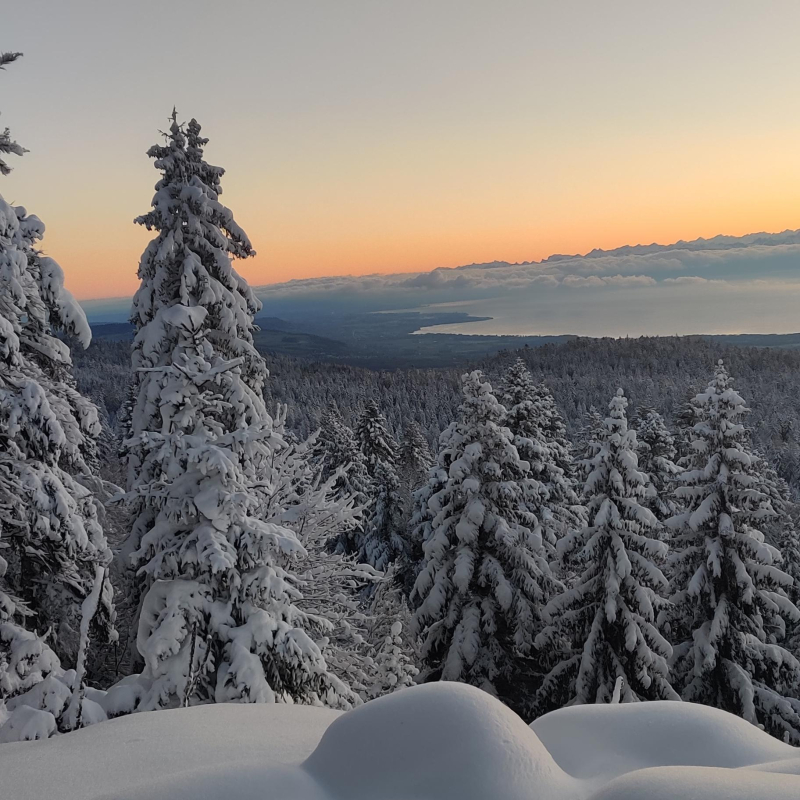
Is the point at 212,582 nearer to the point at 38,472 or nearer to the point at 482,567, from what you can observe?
the point at 38,472

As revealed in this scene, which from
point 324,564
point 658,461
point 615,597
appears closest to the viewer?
point 324,564

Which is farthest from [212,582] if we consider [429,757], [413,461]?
[413,461]

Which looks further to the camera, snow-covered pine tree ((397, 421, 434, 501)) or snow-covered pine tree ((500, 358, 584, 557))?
snow-covered pine tree ((397, 421, 434, 501))

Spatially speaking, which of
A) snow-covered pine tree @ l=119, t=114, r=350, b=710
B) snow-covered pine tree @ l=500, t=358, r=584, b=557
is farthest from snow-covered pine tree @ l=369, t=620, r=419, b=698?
snow-covered pine tree @ l=500, t=358, r=584, b=557

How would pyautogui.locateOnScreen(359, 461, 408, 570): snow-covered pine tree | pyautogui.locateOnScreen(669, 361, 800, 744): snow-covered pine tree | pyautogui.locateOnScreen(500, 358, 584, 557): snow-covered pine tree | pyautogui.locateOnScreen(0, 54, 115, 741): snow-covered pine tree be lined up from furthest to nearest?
pyautogui.locateOnScreen(359, 461, 408, 570): snow-covered pine tree, pyautogui.locateOnScreen(500, 358, 584, 557): snow-covered pine tree, pyautogui.locateOnScreen(669, 361, 800, 744): snow-covered pine tree, pyautogui.locateOnScreen(0, 54, 115, 741): snow-covered pine tree

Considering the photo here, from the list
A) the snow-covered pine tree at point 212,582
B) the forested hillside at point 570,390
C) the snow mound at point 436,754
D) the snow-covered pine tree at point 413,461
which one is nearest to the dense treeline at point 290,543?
the snow-covered pine tree at point 212,582

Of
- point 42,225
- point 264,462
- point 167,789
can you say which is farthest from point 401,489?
point 167,789

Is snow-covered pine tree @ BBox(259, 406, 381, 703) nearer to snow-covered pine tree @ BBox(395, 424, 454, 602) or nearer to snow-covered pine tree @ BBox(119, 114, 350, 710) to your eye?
snow-covered pine tree @ BBox(119, 114, 350, 710)

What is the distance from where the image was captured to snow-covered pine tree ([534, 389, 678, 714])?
1623 centimetres

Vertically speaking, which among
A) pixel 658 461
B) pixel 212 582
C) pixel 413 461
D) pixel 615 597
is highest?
pixel 212 582

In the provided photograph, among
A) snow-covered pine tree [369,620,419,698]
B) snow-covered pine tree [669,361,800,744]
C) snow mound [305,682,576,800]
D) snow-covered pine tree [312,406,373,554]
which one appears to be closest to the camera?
snow mound [305,682,576,800]

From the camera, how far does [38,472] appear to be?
8.52 meters

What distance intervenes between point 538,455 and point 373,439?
59.0 feet

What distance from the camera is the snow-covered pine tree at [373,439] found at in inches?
1533
